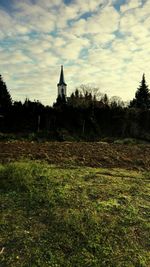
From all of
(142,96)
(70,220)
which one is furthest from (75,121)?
(142,96)

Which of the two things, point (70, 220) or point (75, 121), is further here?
point (75, 121)

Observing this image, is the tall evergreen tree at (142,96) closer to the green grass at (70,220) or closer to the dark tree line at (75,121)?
the dark tree line at (75,121)

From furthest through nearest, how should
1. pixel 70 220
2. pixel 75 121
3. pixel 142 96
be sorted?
pixel 142 96
pixel 75 121
pixel 70 220

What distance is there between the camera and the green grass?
2977 mm

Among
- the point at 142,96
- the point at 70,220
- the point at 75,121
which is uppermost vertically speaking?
the point at 142,96

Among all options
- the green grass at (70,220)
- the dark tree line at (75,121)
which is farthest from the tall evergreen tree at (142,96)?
the green grass at (70,220)

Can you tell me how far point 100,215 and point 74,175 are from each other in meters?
1.69

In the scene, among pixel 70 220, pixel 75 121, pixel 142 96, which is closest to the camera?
pixel 70 220

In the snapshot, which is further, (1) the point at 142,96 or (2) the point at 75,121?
(1) the point at 142,96

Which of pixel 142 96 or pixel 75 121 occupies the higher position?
pixel 142 96

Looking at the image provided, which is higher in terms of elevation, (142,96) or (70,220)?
(142,96)

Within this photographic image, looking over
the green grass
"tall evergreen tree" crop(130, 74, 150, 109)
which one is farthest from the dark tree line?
"tall evergreen tree" crop(130, 74, 150, 109)

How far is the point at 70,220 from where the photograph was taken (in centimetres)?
358

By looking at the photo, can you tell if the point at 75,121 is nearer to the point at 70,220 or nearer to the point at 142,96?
the point at 70,220
